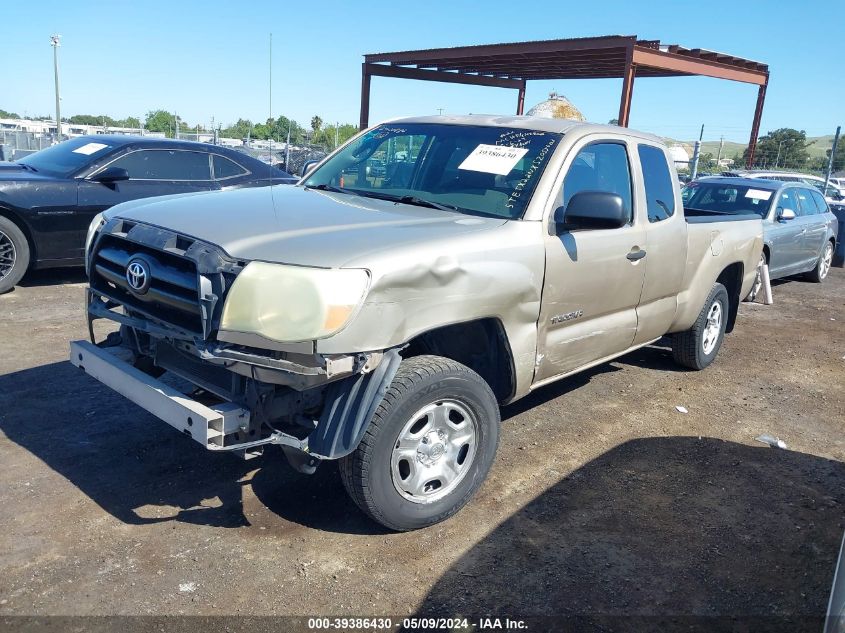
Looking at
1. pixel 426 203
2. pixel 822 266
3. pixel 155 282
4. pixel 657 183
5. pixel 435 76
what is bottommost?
pixel 822 266

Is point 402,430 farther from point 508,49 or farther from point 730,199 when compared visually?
point 508,49

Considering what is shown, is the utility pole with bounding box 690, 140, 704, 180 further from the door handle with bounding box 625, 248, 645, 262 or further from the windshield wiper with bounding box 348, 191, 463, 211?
the windshield wiper with bounding box 348, 191, 463, 211

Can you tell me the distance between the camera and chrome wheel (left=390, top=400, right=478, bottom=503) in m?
3.34

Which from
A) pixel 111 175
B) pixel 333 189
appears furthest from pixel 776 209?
pixel 111 175

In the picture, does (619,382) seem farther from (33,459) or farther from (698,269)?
(33,459)

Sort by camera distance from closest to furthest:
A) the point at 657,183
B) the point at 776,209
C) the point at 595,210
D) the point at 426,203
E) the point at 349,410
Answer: the point at 349,410, the point at 595,210, the point at 426,203, the point at 657,183, the point at 776,209

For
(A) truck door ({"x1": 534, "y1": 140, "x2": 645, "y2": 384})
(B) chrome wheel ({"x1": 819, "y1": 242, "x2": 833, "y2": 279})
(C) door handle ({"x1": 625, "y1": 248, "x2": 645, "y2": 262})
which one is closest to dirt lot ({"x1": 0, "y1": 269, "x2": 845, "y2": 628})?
(A) truck door ({"x1": 534, "y1": 140, "x2": 645, "y2": 384})

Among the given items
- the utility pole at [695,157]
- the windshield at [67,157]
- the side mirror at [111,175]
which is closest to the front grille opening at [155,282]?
the side mirror at [111,175]

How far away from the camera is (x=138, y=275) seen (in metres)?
3.30

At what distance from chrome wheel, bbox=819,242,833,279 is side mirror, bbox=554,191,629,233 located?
961cm

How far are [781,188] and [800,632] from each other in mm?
8469

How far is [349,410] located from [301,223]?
0.93m

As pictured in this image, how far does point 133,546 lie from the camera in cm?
325

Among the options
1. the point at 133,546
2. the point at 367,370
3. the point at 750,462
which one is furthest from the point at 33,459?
the point at 750,462
